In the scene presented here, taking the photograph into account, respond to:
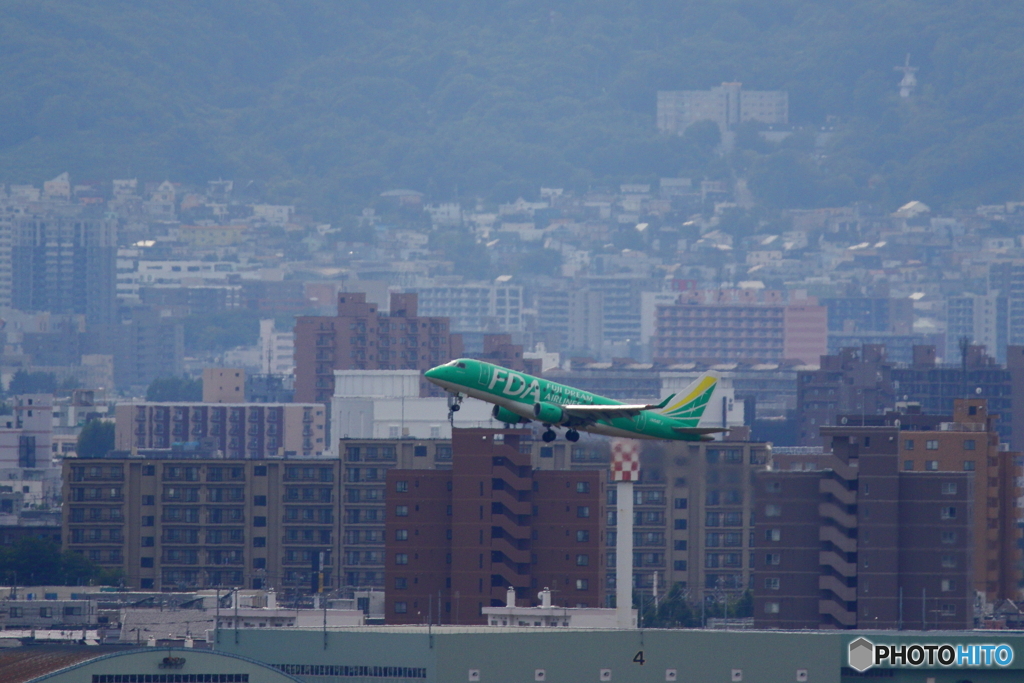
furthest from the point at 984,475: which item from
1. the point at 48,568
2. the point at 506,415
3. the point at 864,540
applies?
the point at 506,415

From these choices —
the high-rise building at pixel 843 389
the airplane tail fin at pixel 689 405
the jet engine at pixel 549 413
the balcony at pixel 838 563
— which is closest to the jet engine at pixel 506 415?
the jet engine at pixel 549 413

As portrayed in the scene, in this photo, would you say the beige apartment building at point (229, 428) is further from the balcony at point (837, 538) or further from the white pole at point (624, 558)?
the white pole at point (624, 558)

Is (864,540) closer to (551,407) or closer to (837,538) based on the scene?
(837,538)

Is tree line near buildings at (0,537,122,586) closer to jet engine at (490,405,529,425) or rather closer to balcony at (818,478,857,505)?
balcony at (818,478,857,505)

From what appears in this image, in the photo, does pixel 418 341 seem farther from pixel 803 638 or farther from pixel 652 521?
pixel 803 638

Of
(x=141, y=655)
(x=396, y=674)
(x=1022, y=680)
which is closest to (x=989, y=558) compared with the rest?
(x=1022, y=680)

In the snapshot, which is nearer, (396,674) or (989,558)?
(396,674)
